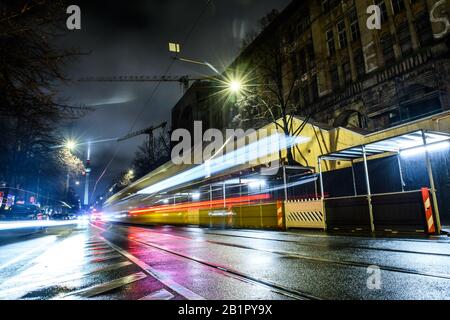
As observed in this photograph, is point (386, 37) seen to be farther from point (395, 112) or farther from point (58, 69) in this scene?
point (58, 69)

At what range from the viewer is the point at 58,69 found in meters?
7.79

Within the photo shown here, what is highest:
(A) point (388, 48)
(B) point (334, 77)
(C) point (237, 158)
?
(B) point (334, 77)

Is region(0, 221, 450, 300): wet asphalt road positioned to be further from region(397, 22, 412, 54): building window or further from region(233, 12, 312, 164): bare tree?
region(397, 22, 412, 54): building window

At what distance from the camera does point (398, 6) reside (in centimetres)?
2547

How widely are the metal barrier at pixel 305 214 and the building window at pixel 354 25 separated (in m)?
21.8

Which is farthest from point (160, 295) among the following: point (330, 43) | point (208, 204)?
point (330, 43)

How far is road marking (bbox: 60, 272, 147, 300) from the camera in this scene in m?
4.14

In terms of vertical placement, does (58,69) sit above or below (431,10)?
below

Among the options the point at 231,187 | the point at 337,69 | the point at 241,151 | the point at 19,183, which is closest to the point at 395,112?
the point at 337,69

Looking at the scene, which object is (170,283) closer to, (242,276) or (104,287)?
(104,287)

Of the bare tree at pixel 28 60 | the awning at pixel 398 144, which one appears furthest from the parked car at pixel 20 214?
the awning at pixel 398 144

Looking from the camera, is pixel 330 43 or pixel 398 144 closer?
pixel 398 144

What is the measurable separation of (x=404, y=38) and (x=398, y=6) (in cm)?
306

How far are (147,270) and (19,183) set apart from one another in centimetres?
3414
